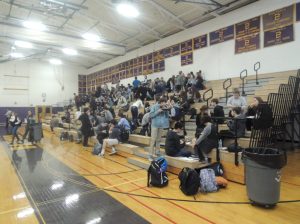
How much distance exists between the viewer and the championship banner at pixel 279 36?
8.77 metres

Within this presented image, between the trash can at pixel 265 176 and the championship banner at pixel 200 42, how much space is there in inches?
378

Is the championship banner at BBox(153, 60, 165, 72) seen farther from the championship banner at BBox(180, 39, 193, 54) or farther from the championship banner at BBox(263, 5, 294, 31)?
the championship banner at BBox(263, 5, 294, 31)

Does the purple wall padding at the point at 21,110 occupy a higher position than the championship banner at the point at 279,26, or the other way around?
the championship banner at the point at 279,26

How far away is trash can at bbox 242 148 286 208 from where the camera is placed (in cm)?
324

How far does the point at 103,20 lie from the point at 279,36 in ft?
28.8

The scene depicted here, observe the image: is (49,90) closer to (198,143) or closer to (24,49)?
(24,49)

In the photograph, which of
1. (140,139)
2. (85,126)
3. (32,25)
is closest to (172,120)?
(140,139)

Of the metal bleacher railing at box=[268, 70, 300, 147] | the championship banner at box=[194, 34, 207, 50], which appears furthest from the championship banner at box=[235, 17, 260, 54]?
the metal bleacher railing at box=[268, 70, 300, 147]

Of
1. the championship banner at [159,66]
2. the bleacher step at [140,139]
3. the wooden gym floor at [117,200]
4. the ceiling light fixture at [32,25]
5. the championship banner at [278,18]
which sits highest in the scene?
the ceiling light fixture at [32,25]

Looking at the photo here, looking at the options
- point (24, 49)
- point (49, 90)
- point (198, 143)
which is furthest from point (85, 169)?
point (49, 90)

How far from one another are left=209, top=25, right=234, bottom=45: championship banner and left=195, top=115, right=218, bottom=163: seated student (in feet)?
23.6

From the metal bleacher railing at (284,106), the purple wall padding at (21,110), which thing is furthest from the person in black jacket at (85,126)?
the purple wall padding at (21,110)

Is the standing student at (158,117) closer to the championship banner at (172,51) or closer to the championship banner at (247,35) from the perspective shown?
the championship banner at (247,35)

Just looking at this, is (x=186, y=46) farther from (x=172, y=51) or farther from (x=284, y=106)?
(x=284, y=106)
